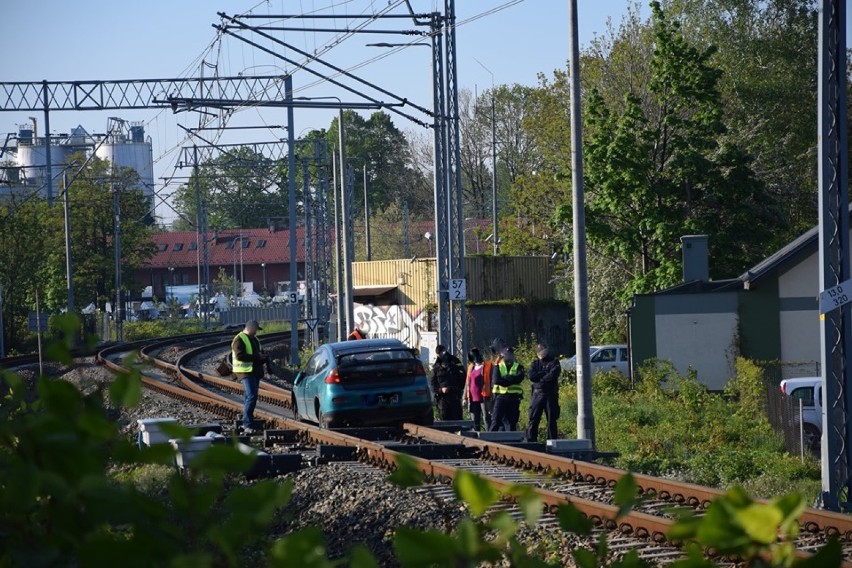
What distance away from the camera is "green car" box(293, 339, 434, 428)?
2003 centimetres

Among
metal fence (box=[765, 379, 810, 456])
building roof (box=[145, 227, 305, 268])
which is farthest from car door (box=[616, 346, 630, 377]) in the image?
building roof (box=[145, 227, 305, 268])

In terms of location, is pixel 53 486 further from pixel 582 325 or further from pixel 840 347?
pixel 582 325

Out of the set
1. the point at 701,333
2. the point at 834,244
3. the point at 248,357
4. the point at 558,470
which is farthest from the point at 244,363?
the point at 701,333

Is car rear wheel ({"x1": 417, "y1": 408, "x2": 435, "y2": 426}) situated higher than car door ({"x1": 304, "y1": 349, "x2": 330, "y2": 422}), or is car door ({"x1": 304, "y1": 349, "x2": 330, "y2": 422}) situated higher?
car door ({"x1": 304, "y1": 349, "x2": 330, "y2": 422})

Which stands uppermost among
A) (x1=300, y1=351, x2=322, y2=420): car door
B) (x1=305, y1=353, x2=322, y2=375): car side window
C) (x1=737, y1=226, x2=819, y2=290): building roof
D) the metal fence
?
(x1=737, y1=226, x2=819, y2=290): building roof

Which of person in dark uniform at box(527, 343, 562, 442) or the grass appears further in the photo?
person in dark uniform at box(527, 343, 562, 442)

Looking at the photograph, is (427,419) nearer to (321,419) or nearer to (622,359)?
(321,419)

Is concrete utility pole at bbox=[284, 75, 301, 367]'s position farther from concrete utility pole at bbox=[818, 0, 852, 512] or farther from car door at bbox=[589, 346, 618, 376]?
concrete utility pole at bbox=[818, 0, 852, 512]

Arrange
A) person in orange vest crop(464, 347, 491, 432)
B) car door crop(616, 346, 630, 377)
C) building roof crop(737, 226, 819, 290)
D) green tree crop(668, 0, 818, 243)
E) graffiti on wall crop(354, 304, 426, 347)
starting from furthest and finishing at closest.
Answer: green tree crop(668, 0, 818, 243), graffiti on wall crop(354, 304, 426, 347), car door crop(616, 346, 630, 377), building roof crop(737, 226, 819, 290), person in orange vest crop(464, 347, 491, 432)

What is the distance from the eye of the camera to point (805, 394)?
21844 mm

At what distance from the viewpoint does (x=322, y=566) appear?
2656 mm

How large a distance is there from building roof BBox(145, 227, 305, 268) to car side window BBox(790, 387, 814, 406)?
317 feet

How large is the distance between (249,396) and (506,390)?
4423 mm

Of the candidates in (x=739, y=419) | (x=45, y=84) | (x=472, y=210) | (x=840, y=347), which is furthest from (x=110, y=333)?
(x=840, y=347)
